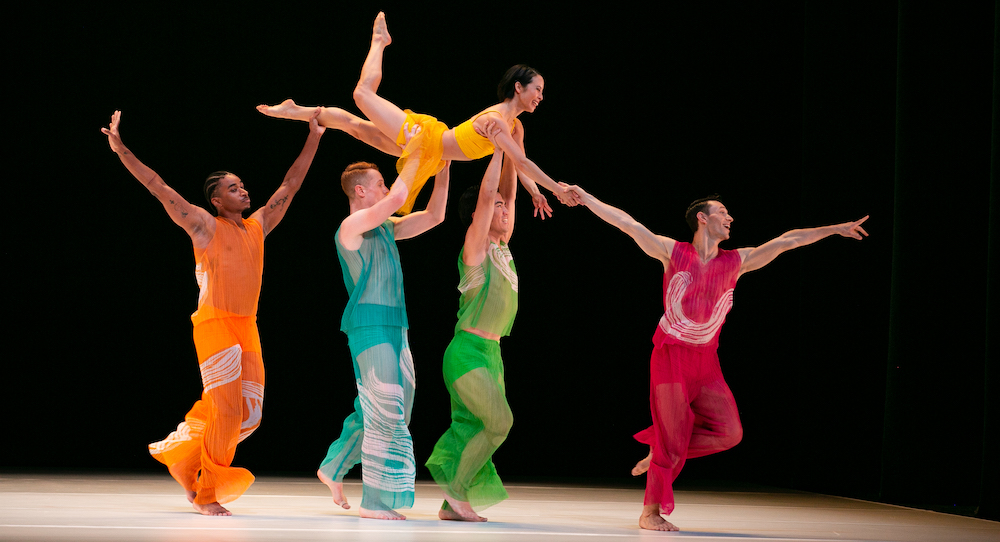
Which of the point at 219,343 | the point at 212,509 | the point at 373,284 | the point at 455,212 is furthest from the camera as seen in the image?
the point at 455,212

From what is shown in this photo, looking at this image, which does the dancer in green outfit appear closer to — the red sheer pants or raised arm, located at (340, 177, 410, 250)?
raised arm, located at (340, 177, 410, 250)

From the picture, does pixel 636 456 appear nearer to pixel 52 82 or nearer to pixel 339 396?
pixel 339 396

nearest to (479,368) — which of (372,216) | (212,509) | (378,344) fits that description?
(378,344)

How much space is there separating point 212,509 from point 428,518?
874 mm

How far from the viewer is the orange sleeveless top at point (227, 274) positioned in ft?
13.9

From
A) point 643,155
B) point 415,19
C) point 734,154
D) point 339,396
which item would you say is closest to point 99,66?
point 415,19

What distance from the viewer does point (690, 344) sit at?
4.17 metres

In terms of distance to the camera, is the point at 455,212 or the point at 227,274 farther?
the point at 455,212

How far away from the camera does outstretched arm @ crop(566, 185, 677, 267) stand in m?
4.21

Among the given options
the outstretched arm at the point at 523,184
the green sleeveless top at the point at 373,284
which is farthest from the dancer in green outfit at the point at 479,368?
the green sleeveless top at the point at 373,284

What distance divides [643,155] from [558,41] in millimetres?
1053

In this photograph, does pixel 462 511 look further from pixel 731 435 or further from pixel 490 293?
pixel 731 435

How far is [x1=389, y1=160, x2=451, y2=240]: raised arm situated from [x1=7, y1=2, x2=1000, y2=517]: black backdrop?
3089 mm

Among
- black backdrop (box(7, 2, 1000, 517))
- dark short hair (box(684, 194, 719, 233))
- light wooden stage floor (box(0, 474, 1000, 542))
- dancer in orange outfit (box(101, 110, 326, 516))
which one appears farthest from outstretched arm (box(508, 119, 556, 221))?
black backdrop (box(7, 2, 1000, 517))
